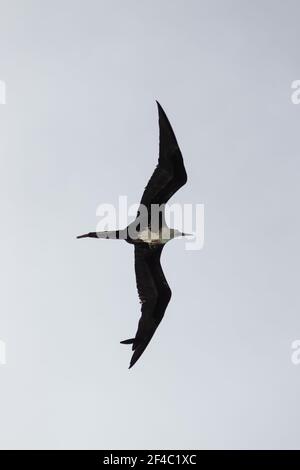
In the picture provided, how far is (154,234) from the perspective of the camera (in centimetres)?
1820

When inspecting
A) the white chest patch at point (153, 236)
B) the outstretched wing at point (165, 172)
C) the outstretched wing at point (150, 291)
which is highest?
the outstretched wing at point (165, 172)

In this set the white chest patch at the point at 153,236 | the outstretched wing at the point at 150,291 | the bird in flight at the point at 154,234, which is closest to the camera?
the bird in flight at the point at 154,234

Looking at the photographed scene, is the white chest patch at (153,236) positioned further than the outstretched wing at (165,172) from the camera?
Yes

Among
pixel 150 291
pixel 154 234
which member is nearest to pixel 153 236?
pixel 154 234

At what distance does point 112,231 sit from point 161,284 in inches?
103

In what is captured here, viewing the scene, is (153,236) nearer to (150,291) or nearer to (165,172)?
(150,291)

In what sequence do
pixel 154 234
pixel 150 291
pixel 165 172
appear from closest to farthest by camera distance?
pixel 165 172 → pixel 154 234 → pixel 150 291

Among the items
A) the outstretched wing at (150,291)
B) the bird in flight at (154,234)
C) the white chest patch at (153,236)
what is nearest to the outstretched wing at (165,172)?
the bird in flight at (154,234)

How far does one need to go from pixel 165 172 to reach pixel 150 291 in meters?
3.94

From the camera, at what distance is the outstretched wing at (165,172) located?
16828mm

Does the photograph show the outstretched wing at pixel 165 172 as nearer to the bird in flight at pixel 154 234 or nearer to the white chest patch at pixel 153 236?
the bird in flight at pixel 154 234

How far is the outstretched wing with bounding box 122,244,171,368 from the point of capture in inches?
736

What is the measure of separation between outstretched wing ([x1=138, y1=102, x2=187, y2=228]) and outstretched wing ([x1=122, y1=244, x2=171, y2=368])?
1797 mm

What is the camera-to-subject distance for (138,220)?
17906 millimetres
